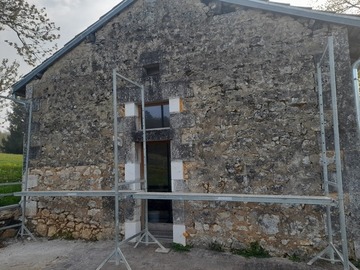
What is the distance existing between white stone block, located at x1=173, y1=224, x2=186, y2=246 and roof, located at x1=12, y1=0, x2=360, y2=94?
13.4 ft

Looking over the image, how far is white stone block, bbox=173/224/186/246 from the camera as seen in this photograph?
14.4 ft

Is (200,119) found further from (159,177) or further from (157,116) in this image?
(159,177)

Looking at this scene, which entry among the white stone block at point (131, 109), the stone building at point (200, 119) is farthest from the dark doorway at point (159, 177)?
the white stone block at point (131, 109)

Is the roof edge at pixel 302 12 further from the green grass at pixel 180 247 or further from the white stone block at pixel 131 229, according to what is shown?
the white stone block at pixel 131 229

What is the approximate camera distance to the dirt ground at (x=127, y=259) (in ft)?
12.0

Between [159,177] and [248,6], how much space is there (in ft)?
11.8

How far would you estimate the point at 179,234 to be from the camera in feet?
14.5

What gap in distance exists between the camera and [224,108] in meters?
4.48

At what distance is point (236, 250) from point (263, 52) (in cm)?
342

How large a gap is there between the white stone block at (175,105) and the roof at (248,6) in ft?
6.64

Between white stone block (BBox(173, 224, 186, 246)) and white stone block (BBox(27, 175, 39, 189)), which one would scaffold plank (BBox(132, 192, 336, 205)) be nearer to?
white stone block (BBox(173, 224, 186, 246))

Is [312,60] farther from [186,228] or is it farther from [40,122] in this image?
[40,122]

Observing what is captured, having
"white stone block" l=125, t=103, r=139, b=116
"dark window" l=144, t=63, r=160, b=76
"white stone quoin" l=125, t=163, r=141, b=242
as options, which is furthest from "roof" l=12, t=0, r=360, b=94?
"white stone quoin" l=125, t=163, r=141, b=242

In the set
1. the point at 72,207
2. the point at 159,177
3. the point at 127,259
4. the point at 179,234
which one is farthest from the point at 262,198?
the point at 72,207
